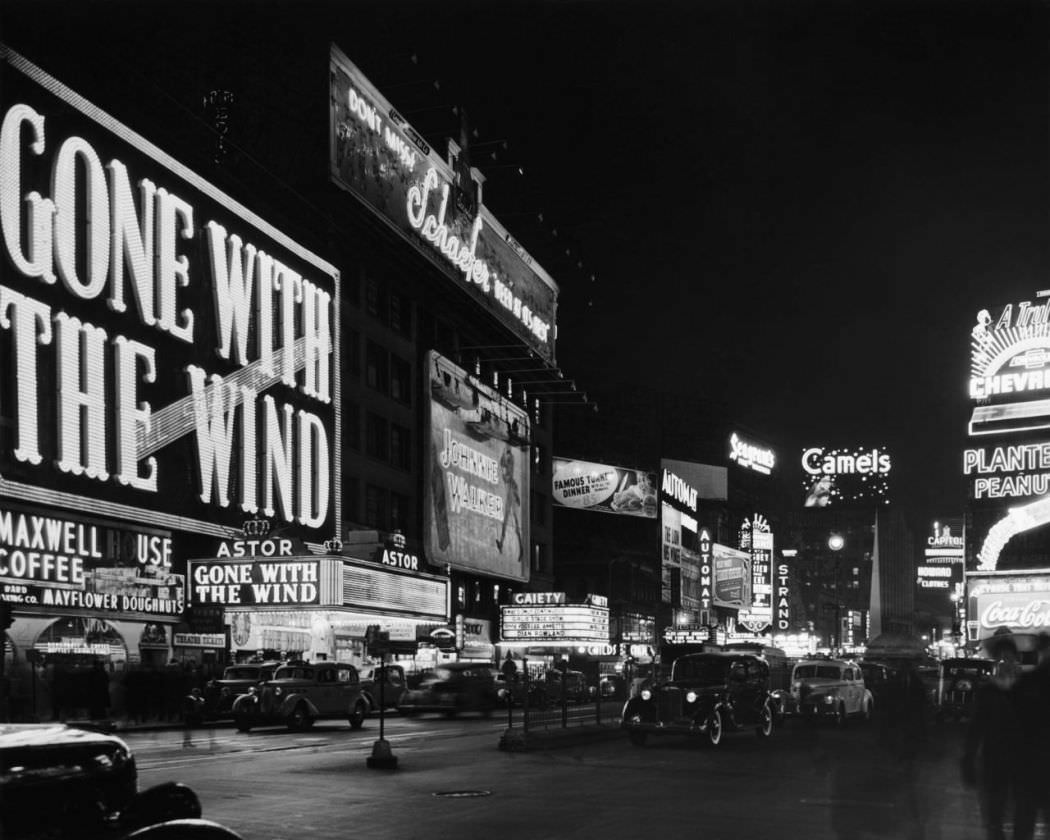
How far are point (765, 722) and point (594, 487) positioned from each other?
277 ft

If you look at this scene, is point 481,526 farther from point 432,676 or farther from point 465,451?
point 432,676

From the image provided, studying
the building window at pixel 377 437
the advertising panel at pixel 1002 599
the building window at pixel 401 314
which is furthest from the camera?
the advertising panel at pixel 1002 599

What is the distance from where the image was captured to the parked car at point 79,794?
6.88 m

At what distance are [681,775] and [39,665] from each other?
21099mm

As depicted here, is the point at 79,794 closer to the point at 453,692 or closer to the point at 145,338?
the point at 453,692

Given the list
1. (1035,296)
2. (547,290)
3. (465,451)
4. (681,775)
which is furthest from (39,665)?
(1035,296)

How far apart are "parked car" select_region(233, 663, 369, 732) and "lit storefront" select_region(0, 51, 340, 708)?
482 cm

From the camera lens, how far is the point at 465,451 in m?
66.8

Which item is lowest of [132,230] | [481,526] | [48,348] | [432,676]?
[432,676]

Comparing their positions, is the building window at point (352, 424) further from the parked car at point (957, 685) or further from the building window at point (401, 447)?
the parked car at point (957, 685)

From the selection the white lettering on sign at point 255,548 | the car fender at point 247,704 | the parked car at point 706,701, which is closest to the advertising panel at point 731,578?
the white lettering on sign at point 255,548

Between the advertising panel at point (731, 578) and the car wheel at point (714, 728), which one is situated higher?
the car wheel at point (714, 728)

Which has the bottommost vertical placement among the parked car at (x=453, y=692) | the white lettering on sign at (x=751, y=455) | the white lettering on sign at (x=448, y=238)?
the parked car at (x=453, y=692)

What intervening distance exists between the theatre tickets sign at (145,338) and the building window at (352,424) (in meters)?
4.56
